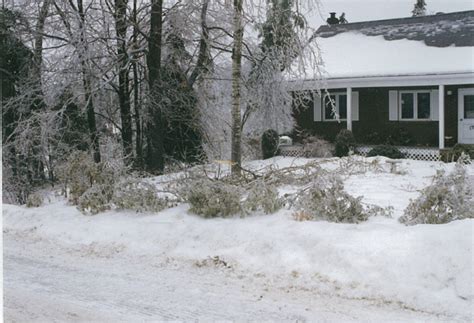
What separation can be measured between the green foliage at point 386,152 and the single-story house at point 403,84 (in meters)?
1.60

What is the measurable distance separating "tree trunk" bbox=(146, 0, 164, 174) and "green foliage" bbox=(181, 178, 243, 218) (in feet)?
22.6

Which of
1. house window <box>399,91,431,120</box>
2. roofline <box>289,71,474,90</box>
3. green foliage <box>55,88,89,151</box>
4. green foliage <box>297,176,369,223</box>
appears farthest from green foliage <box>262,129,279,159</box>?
green foliage <box>297,176,369,223</box>

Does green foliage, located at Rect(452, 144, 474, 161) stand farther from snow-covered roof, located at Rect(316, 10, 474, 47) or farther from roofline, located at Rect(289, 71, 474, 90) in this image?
snow-covered roof, located at Rect(316, 10, 474, 47)

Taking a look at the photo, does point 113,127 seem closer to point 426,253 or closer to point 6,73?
point 6,73

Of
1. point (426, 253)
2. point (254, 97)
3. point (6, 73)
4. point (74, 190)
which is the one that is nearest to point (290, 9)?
point (254, 97)

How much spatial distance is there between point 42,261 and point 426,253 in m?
4.81

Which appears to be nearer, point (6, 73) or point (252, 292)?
point (252, 292)

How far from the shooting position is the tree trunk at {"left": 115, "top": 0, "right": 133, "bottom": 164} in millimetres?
15078

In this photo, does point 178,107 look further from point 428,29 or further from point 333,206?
point 428,29

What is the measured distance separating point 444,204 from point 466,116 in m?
15.0

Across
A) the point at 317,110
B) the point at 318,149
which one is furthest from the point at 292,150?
the point at 317,110

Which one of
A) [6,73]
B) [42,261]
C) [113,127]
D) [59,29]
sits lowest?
[42,261]

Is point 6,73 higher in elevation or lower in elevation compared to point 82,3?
lower

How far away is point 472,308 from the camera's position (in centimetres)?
520
